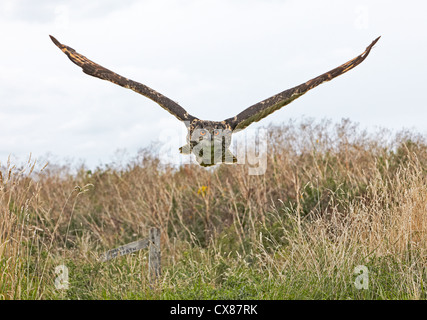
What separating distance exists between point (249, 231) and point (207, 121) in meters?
1.62

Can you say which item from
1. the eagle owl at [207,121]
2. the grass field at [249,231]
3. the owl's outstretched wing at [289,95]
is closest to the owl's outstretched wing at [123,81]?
the eagle owl at [207,121]

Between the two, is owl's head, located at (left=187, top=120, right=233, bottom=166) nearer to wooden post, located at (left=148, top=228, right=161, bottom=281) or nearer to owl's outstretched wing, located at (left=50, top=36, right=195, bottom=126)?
owl's outstretched wing, located at (left=50, top=36, right=195, bottom=126)

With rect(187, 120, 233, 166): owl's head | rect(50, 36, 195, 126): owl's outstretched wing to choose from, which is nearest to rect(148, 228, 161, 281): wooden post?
rect(187, 120, 233, 166): owl's head

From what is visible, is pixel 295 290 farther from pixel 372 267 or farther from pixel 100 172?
pixel 100 172

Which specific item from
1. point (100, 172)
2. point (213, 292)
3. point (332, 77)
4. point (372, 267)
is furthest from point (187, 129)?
point (100, 172)

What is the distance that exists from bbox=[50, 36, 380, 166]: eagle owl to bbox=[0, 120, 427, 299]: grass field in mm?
959

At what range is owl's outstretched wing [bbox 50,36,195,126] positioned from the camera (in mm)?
5477

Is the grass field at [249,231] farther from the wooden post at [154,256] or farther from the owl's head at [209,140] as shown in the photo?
the owl's head at [209,140]

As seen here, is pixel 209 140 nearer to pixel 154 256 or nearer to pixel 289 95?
pixel 289 95

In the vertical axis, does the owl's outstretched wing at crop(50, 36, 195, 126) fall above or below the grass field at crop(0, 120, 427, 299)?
above

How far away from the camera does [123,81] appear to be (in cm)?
549

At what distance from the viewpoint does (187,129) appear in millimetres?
5715
